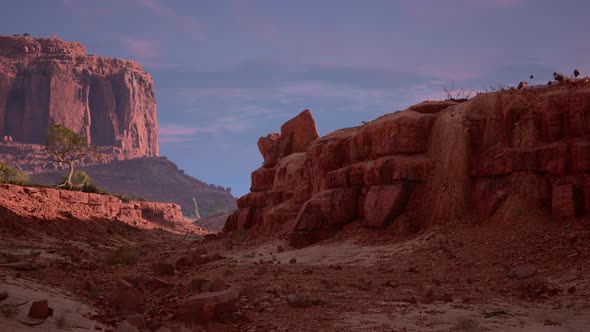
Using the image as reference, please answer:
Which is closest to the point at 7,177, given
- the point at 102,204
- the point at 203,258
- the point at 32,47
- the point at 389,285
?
the point at 102,204

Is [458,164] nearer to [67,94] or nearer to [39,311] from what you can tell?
[39,311]

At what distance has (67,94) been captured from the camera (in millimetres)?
128125

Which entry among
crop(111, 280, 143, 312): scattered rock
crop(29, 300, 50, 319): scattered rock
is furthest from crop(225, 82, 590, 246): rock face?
crop(29, 300, 50, 319): scattered rock

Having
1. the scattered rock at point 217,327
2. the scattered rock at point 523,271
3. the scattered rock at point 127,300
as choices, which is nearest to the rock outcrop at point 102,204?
the scattered rock at point 127,300

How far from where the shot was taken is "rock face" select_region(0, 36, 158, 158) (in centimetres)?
12494

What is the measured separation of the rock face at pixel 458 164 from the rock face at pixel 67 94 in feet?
376

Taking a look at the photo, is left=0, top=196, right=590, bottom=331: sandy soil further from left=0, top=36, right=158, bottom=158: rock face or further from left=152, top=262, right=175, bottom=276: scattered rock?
left=0, top=36, right=158, bottom=158: rock face

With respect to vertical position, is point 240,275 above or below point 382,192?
below

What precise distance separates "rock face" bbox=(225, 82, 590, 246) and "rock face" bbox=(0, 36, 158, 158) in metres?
114

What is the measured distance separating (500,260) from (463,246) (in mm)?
1792

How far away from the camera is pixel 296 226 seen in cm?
2341

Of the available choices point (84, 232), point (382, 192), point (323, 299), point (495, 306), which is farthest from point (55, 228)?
point (495, 306)

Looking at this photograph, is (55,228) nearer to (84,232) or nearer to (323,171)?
(84,232)

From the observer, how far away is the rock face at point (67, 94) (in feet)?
410
